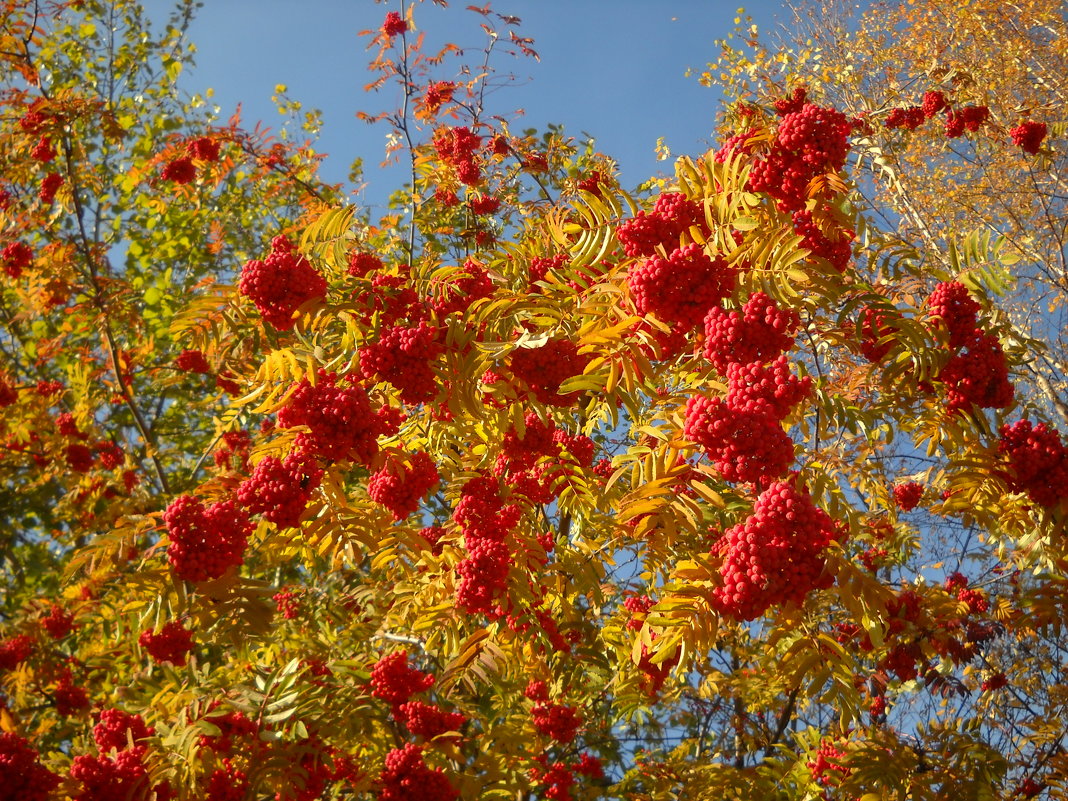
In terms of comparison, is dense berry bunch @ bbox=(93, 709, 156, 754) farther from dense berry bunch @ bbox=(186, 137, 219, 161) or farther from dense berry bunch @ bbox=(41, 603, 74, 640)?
dense berry bunch @ bbox=(186, 137, 219, 161)

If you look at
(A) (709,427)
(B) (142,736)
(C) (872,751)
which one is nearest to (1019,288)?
(C) (872,751)

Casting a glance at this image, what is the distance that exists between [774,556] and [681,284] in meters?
0.86

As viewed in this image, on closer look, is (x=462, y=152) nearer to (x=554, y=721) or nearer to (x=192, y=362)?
(x=192, y=362)

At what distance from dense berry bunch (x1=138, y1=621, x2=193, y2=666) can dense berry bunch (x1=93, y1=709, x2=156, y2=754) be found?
706 mm

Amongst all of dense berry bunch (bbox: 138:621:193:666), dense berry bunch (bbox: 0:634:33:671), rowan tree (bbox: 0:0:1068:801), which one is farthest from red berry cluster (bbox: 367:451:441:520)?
dense berry bunch (bbox: 0:634:33:671)

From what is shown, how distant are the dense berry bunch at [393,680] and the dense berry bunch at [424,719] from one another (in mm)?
67

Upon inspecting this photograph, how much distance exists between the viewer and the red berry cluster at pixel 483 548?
2.92 metres

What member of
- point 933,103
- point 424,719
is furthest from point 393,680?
point 933,103

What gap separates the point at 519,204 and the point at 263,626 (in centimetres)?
515

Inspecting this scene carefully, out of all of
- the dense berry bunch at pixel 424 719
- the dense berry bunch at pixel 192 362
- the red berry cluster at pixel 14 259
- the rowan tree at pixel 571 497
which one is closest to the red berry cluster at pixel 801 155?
the rowan tree at pixel 571 497

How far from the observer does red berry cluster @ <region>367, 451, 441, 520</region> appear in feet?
9.36

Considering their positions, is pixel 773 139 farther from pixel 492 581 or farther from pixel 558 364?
pixel 492 581

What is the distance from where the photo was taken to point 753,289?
223cm

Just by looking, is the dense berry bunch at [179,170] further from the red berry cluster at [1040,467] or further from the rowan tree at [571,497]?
the red berry cluster at [1040,467]
